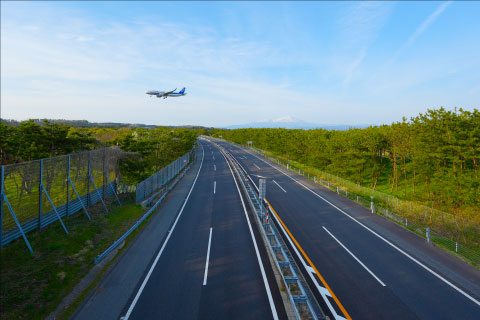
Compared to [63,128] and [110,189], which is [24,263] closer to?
[110,189]

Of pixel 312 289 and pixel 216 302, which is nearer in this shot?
pixel 216 302

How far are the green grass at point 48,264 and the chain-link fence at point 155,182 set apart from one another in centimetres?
610

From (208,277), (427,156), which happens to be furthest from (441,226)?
(208,277)

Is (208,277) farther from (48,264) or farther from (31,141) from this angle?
(31,141)

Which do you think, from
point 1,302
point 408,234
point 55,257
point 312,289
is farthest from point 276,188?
point 1,302

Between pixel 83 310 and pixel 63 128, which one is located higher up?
pixel 63 128

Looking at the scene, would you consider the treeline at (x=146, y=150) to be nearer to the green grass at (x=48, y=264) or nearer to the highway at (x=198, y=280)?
the green grass at (x=48, y=264)

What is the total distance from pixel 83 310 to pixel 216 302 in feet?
15.1

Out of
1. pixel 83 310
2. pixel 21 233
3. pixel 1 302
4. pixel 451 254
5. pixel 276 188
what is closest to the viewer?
pixel 1 302

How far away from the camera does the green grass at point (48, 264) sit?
8297mm

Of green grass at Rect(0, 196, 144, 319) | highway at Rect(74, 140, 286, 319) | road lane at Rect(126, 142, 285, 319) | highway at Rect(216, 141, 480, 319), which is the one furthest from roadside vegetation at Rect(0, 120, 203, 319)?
highway at Rect(216, 141, 480, 319)

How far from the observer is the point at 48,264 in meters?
10.4

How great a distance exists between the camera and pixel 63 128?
24.4 m

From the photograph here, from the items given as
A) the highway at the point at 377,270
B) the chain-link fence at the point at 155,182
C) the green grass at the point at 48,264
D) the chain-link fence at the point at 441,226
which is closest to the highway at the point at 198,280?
the green grass at the point at 48,264
